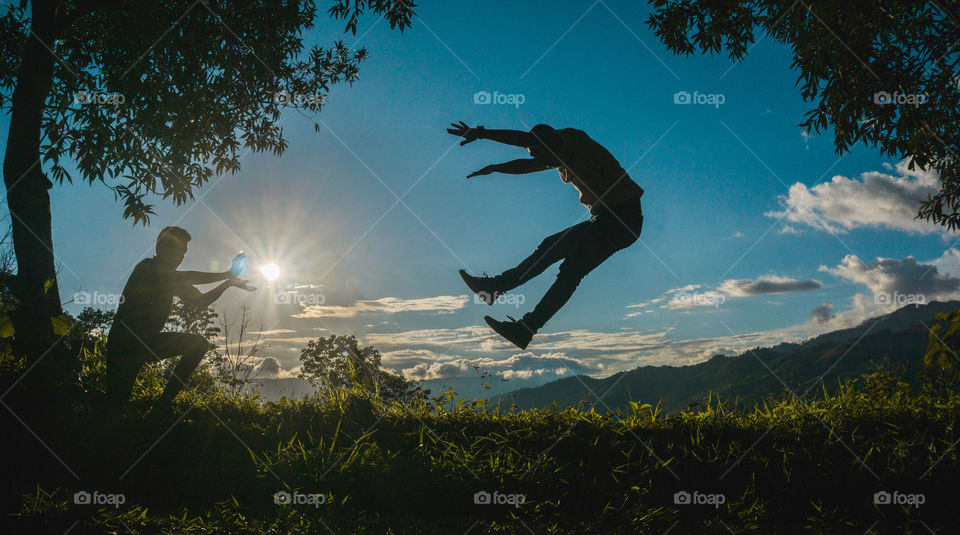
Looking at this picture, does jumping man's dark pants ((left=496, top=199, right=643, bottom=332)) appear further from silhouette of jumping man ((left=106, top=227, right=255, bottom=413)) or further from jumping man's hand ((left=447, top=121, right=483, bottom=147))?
silhouette of jumping man ((left=106, top=227, right=255, bottom=413))

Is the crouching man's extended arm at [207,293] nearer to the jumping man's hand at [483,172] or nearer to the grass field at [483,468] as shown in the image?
the grass field at [483,468]

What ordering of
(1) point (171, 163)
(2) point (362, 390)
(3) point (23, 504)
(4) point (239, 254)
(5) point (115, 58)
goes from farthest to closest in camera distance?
(1) point (171, 163), (5) point (115, 58), (2) point (362, 390), (4) point (239, 254), (3) point (23, 504)

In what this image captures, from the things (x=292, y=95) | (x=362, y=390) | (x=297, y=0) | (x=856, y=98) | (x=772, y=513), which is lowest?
(x=772, y=513)

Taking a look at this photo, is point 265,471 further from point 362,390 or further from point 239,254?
point 239,254

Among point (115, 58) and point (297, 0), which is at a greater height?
point (297, 0)

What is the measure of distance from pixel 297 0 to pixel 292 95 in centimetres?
195

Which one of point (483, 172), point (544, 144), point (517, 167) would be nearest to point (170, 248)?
point (483, 172)

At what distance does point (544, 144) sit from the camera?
13.3 ft

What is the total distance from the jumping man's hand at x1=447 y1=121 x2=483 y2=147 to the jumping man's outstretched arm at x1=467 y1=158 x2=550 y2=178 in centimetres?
25

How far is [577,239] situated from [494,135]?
1.13m

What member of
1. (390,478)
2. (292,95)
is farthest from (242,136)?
(390,478)

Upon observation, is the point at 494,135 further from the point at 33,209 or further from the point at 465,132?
the point at 33,209

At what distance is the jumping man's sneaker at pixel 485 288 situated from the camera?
4.28m

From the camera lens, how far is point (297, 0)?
9789mm
